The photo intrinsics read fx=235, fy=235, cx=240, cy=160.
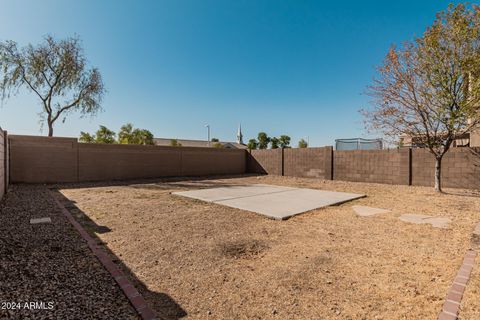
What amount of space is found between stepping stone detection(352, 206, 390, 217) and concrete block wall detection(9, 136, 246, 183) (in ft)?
41.2

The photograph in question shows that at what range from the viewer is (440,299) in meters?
2.29

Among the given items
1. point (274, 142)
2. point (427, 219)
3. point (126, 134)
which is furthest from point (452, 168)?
point (274, 142)

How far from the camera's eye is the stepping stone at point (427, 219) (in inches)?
192

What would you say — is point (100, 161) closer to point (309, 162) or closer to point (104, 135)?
point (309, 162)

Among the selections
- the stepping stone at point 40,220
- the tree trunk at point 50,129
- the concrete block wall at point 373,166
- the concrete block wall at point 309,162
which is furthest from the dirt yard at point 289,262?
the tree trunk at point 50,129

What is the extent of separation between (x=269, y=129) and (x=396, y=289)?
178 feet

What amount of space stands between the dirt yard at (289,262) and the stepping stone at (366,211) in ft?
0.94

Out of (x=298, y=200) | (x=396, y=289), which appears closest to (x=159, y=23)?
(x=298, y=200)

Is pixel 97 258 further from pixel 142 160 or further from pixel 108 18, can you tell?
pixel 142 160

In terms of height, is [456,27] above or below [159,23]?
below

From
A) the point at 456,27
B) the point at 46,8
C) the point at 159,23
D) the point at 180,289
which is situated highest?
the point at 159,23

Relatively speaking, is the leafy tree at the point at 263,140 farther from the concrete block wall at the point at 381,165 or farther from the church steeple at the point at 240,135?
the concrete block wall at the point at 381,165

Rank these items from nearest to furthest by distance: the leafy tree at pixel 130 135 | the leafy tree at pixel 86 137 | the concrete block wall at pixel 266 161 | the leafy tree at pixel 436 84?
the leafy tree at pixel 436 84 < the concrete block wall at pixel 266 161 < the leafy tree at pixel 86 137 < the leafy tree at pixel 130 135

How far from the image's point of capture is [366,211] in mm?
6043
